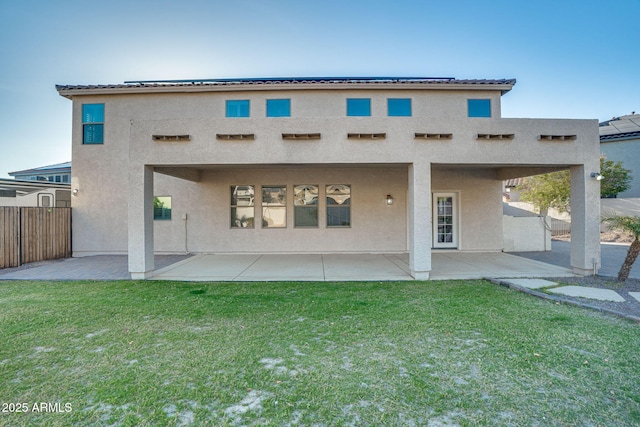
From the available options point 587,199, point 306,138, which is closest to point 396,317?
point 306,138

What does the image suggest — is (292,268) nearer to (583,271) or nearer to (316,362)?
(316,362)

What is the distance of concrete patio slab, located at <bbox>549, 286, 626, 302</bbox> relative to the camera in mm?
5655

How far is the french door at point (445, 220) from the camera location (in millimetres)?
11734

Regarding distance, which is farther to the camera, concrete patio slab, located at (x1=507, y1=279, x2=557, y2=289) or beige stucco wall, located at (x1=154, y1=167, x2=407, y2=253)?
beige stucco wall, located at (x1=154, y1=167, x2=407, y2=253)

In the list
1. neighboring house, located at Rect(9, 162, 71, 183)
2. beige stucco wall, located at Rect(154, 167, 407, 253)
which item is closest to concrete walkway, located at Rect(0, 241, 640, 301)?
beige stucco wall, located at Rect(154, 167, 407, 253)

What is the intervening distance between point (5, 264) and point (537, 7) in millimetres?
20649

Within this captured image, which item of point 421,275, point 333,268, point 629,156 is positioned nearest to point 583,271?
point 421,275

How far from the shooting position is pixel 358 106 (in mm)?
11273

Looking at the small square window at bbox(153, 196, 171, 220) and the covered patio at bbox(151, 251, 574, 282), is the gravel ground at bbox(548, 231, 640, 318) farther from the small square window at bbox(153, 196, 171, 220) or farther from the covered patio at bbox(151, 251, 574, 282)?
the small square window at bbox(153, 196, 171, 220)

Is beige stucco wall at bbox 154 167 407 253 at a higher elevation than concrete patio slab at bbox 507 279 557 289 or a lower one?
higher

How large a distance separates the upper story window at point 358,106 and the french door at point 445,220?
435 centimetres

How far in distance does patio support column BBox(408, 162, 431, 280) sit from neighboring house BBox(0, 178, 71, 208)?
14759mm

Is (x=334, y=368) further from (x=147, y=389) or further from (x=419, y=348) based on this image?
(x=147, y=389)

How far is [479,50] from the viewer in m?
12.6
